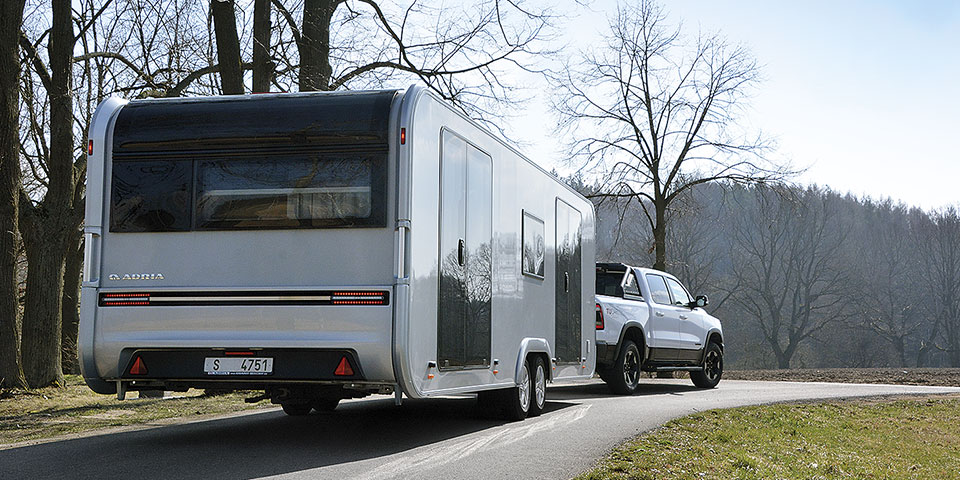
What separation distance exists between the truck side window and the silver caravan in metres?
7.28

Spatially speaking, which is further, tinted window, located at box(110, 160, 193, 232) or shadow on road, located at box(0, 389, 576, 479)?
tinted window, located at box(110, 160, 193, 232)

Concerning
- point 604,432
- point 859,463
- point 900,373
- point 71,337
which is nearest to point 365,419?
point 604,432

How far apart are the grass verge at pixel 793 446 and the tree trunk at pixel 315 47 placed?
28.4 ft

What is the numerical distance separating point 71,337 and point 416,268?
16.8 m

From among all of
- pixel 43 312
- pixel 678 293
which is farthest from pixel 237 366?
pixel 678 293

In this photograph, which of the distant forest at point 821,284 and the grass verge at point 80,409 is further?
the distant forest at point 821,284

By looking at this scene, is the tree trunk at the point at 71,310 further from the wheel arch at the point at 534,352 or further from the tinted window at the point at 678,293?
the wheel arch at the point at 534,352

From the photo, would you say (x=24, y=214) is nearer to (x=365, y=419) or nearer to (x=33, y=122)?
(x=365, y=419)

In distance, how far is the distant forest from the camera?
58.7 m

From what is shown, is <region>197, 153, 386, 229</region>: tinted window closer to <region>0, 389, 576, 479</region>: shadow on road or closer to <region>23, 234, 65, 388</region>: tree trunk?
<region>0, 389, 576, 479</region>: shadow on road

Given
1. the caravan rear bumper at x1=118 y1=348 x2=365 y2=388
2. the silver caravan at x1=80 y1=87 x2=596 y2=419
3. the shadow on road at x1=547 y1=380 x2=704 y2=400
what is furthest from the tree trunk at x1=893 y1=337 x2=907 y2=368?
the caravan rear bumper at x1=118 y1=348 x2=365 y2=388

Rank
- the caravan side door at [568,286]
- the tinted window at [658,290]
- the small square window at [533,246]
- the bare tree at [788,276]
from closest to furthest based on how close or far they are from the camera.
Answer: the small square window at [533,246]
the caravan side door at [568,286]
the tinted window at [658,290]
the bare tree at [788,276]

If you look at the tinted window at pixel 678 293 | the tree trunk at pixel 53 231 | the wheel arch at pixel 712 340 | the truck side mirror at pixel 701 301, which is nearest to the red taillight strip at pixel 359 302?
the tree trunk at pixel 53 231

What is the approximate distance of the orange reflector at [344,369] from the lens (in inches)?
301
